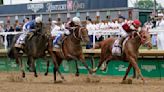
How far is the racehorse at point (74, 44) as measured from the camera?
16.5m

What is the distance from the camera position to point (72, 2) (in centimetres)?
3322

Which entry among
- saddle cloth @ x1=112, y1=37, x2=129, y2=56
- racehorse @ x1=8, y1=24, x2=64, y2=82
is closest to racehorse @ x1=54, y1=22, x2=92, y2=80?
racehorse @ x1=8, y1=24, x2=64, y2=82

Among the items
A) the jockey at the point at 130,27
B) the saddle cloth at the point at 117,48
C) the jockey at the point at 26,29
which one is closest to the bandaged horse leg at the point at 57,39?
the jockey at the point at 26,29

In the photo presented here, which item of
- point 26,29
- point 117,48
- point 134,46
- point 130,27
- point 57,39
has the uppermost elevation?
point 130,27

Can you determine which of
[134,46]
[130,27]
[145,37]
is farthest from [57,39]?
[145,37]

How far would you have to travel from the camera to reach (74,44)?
16828 mm

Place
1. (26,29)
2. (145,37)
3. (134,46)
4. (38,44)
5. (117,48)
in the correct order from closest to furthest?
(145,37) → (134,46) → (117,48) → (38,44) → (26,29)

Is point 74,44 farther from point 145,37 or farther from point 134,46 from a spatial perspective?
point 145,37

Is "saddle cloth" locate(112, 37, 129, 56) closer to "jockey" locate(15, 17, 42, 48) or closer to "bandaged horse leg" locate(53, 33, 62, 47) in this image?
"bandaged horse leg" locate(53, 33, 62, 47)

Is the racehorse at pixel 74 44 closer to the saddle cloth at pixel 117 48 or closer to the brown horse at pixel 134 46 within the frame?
the saddle cloth at pixel 117 48

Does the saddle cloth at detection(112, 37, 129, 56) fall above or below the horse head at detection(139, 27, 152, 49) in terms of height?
below

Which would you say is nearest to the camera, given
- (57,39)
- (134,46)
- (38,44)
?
(134,46)

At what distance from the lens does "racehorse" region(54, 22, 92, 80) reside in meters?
16.5

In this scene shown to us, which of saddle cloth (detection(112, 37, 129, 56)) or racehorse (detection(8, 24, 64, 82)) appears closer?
saddle cloth (detection(112, 37, 129, 56))
